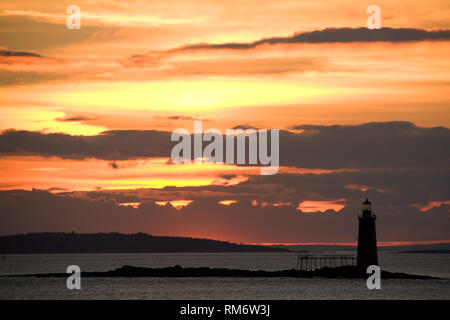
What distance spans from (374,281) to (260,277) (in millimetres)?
33891

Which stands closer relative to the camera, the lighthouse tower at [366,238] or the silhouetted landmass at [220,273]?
the lighthouse tower at [366,238]

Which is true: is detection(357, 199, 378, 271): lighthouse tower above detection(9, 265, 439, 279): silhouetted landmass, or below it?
above

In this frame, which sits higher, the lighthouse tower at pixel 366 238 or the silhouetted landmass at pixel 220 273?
the lighthouse tower at pixel 366 238

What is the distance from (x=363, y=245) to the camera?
97.8 meters

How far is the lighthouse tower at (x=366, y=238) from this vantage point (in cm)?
9606

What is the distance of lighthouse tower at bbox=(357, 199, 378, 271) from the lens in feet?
315

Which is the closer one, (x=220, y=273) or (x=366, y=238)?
(x=366, y=238)

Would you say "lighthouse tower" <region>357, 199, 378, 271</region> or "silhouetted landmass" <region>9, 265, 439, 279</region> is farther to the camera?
"silhouetted landmass" <region>9, 265, 439, 279</region>

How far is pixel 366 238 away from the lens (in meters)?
97.2
